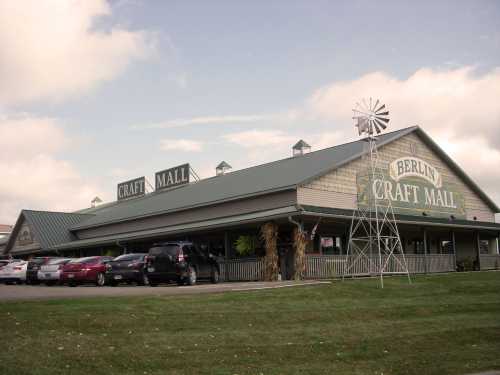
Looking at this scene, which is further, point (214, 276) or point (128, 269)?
point (214, 276)

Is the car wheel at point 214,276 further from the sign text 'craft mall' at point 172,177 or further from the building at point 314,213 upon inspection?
the sign text 'craft mall' at point 172,177

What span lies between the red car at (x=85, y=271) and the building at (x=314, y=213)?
16.7 ft

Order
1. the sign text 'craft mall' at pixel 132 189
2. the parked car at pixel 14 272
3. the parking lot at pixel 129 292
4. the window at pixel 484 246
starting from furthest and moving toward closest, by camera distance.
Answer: the sign text 'craft mall' at pixel 132 189 → the window at pixel 484 246 → the parked car at pixel 14 272 → the parking lot at pixel 129 292

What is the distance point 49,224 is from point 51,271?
21120mm

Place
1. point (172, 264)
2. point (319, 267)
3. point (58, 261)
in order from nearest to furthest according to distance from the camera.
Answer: point (172, 264), point (319, 267), point (58, 261)

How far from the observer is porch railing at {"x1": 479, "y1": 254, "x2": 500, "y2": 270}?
124 feet

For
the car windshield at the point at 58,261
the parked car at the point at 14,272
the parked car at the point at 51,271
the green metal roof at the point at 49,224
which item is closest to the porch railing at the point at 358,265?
the parked car at the point at 51,271

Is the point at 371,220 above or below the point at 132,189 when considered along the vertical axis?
below

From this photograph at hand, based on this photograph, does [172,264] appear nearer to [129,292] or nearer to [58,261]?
[129,292]

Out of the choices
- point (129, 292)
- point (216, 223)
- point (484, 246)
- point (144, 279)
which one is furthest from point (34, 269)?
point (484, 246)

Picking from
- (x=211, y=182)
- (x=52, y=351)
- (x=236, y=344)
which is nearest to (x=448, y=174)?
(x=211, y=182)

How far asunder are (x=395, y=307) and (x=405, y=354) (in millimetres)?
4892

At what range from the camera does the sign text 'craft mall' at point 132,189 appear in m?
54.0

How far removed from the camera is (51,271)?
93.0 feet
